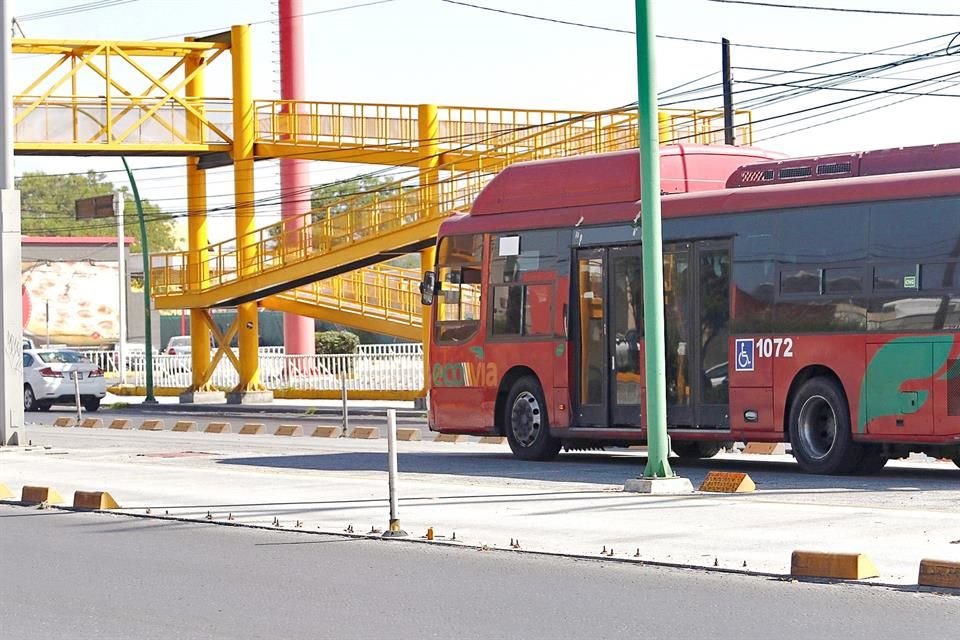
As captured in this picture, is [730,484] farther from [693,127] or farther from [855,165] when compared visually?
[693,127]

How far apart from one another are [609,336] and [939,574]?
11.3 metres

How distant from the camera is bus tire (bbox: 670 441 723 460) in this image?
2236cm

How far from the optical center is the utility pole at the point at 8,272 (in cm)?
2605

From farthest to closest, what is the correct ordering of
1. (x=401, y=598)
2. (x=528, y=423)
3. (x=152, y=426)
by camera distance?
(x=152, y=426) → (x=528, y=423) → (x=401, y=598)

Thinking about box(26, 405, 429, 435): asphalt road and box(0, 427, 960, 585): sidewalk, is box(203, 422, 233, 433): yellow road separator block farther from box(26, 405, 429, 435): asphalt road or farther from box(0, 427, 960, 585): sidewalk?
box(0, 427, 960, 585): sidewalk

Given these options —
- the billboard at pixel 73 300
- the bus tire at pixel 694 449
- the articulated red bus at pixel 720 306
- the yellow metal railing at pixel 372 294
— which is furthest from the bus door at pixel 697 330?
the billboard at pixel 73 300

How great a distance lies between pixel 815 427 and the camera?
62.0ft

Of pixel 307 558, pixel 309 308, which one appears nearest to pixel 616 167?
pixel 307 558

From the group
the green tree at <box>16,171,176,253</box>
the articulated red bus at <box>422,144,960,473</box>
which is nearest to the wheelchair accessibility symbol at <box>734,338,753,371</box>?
the articulated red bus at <box>422,144,960,473</box>

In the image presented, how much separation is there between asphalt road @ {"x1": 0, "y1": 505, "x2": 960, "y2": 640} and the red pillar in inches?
1654

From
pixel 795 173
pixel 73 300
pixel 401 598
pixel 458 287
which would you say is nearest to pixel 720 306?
pixel 795 173

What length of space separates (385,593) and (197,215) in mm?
39421

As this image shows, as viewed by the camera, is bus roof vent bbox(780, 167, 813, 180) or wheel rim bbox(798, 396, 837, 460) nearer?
wheel rim bbox(798, 396, 837, 460)

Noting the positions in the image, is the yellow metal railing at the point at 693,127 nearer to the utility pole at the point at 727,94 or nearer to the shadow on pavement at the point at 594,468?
the utility pole at the point at 727,94
